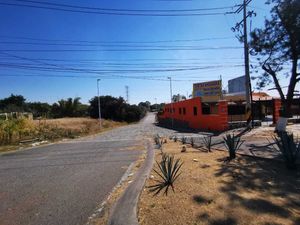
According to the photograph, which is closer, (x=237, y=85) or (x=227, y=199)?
(x=227, y=199)

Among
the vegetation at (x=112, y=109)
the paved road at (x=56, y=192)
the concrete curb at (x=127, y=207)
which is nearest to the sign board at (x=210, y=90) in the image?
the paved road at (x=56, y=192)

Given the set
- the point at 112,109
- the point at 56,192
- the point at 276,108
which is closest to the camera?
the point at 56,192

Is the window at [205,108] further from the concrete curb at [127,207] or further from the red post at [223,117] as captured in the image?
the concrete curb at [127,207]

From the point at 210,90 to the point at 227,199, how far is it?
32231 millimetres

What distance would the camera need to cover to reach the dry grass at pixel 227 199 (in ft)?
15.0

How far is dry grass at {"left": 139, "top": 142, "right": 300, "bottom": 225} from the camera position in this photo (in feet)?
15.0

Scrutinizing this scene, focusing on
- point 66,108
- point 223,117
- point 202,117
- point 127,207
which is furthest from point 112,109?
point 127,207

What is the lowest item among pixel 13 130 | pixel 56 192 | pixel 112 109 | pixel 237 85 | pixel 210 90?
pixel 56 192

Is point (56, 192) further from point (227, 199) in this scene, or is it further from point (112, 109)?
point (112, 109)

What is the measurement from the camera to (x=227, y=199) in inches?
212

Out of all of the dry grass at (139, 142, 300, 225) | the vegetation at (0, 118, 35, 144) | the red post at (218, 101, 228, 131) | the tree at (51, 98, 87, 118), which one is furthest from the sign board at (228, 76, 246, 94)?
the tree at (51, 98, 87, 118)

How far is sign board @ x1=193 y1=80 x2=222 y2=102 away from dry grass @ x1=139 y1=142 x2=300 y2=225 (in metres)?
27.5

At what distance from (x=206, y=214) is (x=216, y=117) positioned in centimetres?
2319

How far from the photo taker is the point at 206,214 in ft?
15.4
